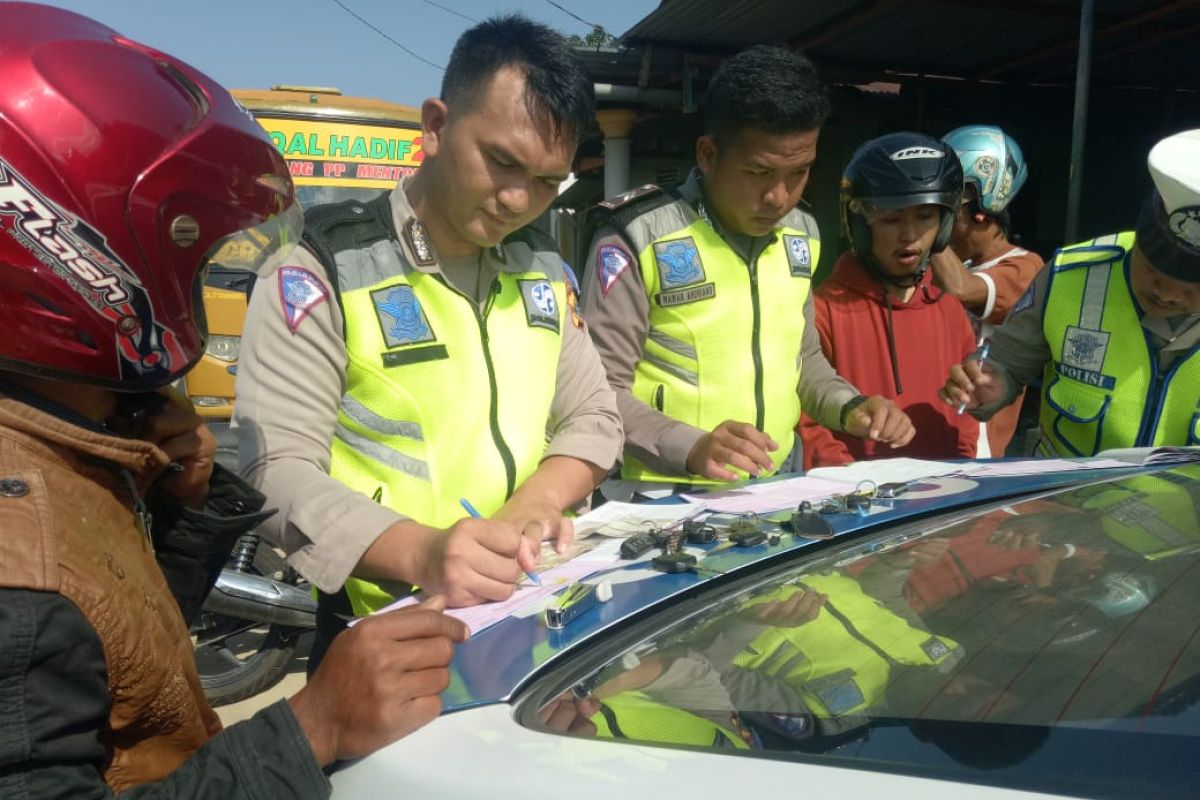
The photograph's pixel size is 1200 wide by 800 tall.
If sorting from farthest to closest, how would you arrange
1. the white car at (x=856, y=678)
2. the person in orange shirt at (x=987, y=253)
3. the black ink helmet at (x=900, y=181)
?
the person in orange shirt at (x=987, y=253), the black ink helmet at (x=900, y=181), the white car at (x=856, y=678)

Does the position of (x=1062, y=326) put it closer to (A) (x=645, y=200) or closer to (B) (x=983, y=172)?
(A) (x=645, y=200)

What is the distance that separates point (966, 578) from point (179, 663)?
3.15 ft

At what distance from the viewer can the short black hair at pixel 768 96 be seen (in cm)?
227

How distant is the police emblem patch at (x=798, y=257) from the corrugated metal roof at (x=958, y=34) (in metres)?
3.87

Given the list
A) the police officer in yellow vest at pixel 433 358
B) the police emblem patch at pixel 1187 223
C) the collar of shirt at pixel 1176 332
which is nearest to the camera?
the police officer in yellow vest at pixel 433 358

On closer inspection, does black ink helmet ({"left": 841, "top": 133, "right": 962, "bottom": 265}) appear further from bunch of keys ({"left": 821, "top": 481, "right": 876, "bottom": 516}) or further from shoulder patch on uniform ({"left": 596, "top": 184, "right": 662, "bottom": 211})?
bunch of keys ({"left": 821, "top": 481, "right": 876, "bottom": 516})

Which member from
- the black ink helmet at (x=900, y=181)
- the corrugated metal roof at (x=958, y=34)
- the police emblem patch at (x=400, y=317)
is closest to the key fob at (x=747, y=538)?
the police emblem patch at (x=400, y=317)

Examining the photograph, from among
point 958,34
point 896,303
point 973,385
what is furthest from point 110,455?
point 958,34

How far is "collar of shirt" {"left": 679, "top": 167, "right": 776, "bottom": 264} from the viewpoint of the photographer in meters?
2.42

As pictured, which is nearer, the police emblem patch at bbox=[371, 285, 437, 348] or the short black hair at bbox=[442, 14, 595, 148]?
the police emblem patch at bbox=[371, 285, 437, 348]

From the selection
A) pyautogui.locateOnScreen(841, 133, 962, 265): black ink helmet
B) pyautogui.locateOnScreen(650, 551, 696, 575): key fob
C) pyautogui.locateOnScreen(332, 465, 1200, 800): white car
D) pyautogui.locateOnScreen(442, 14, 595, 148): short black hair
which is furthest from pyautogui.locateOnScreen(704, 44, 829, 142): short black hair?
pyautogui.locateOnScreen(650, 551, 696, 575): key fob

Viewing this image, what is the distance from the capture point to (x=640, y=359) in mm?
2395

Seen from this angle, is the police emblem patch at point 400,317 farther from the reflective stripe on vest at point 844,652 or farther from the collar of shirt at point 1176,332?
the collar of shirt at point 1176,332

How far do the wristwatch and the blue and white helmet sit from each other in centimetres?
143
